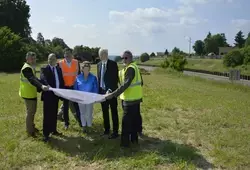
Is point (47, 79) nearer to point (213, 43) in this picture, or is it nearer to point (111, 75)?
point (111, 75)

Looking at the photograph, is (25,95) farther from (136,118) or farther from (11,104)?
(11,104)

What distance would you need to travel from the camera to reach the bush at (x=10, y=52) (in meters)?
40.5

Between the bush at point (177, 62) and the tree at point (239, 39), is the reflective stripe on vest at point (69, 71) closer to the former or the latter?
the bush at point (177, 62)

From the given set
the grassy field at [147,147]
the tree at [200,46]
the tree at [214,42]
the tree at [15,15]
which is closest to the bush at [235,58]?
the tree at [15,15]

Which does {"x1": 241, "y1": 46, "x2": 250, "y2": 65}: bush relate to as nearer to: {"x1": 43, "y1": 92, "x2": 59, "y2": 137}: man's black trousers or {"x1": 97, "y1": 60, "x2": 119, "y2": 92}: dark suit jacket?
{"x1": 97, "y1": 60, "x2": 119, "y2": 92}: dark suit jacket

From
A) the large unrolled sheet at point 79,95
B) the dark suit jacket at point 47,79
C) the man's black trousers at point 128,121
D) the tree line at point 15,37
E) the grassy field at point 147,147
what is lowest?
the grassy field at point 147,147

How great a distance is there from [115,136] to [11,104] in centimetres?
608

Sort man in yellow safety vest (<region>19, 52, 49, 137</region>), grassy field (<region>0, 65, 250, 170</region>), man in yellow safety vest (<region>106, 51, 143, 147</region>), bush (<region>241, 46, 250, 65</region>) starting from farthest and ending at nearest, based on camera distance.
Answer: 1. bush (<region>241, 46, 250, 65</region>)
2. man in yellow safety vest (<region>19, 52, 49, 137</region>)
3. man in yellow safety vest (<region>106, 51, 143, 147</region>)
4. grassy field (<region>0, 65, 250, 170</region>)

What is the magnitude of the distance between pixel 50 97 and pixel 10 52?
37.6 m

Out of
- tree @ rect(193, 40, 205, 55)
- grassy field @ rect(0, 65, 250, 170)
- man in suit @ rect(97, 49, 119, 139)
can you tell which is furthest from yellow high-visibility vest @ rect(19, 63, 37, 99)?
tree @ rect(193, 40, 205, 55)

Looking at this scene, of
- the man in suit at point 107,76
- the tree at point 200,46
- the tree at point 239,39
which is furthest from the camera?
the tree at point 200,46

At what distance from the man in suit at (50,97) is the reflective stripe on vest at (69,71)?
33 cm

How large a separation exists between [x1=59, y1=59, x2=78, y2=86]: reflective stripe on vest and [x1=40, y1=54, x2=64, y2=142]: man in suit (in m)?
0.33

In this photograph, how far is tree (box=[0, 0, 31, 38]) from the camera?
180 feet
